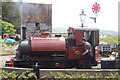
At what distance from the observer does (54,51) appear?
8453 mm

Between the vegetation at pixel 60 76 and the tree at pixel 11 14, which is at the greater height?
the tree at pixel 11 14

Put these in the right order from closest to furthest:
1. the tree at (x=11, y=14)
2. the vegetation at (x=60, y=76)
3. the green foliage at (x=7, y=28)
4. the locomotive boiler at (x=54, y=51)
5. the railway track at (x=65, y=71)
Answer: the vegetation at (x=60, y=76), the railway track at (x=65, y=71), the locomotive boiler at (x=54, y=51), the green foliage at (x=7, y=28), the tree at (x=11, y=14)

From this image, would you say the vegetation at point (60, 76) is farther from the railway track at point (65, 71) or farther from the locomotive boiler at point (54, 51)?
the locomotive boiler at point (54, 51)

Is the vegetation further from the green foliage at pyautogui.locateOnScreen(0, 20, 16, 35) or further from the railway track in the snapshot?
the green foliage at pyautogui.locateOnScreen(0, 20, 16, 35)

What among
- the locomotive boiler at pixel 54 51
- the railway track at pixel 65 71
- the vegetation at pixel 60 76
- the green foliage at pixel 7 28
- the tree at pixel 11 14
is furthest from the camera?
the tree at pixel 11 14

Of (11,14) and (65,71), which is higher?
(11,14)

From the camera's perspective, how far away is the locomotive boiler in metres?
8.30

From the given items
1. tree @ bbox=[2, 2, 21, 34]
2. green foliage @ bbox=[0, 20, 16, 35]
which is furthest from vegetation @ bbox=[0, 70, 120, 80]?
tree @ bbox=[2, 2, 21, 34]

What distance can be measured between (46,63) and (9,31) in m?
13.1

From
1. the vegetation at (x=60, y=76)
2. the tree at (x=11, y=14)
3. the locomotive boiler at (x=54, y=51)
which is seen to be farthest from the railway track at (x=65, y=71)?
the tree at (x=11, y=14)

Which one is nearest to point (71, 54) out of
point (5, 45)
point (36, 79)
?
point (36, 79)

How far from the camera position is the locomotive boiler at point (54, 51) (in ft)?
27.2

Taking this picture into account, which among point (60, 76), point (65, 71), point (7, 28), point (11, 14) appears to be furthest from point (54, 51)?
point (11, 14)

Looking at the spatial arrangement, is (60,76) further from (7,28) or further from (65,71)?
(7,28)
